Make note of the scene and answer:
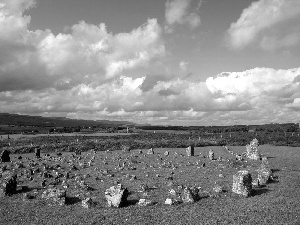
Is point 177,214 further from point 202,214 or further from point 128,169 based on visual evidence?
point 128,169

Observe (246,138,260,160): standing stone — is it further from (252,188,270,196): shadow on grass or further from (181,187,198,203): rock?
(181,187,198,203): rock

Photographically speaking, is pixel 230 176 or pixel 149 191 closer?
pixel 149 191

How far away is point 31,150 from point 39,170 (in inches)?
1201

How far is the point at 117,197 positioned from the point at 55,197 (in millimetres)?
5364

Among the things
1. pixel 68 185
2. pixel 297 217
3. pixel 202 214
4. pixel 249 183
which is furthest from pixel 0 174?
pixel 297 217

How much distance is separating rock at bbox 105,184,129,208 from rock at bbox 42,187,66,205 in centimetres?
372

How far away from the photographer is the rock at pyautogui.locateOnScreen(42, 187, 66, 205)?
22000 mm

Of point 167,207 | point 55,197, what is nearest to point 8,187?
point 55,197

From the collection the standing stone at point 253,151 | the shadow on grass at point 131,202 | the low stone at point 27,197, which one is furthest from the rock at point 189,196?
the standing stone at point 253,151

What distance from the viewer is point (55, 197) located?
73.8 ft

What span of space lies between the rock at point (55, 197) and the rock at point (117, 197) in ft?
12.2

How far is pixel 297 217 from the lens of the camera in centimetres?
1844

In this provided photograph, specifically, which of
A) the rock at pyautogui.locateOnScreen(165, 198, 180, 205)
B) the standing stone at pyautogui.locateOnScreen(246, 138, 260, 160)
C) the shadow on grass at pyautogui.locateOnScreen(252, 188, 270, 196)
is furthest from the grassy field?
the standing stone at pyautogui.locateOnScreen(246, 138, 260, 160)

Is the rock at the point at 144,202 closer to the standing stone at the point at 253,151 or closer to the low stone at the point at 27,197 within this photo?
the low stone at the point at 27,197
